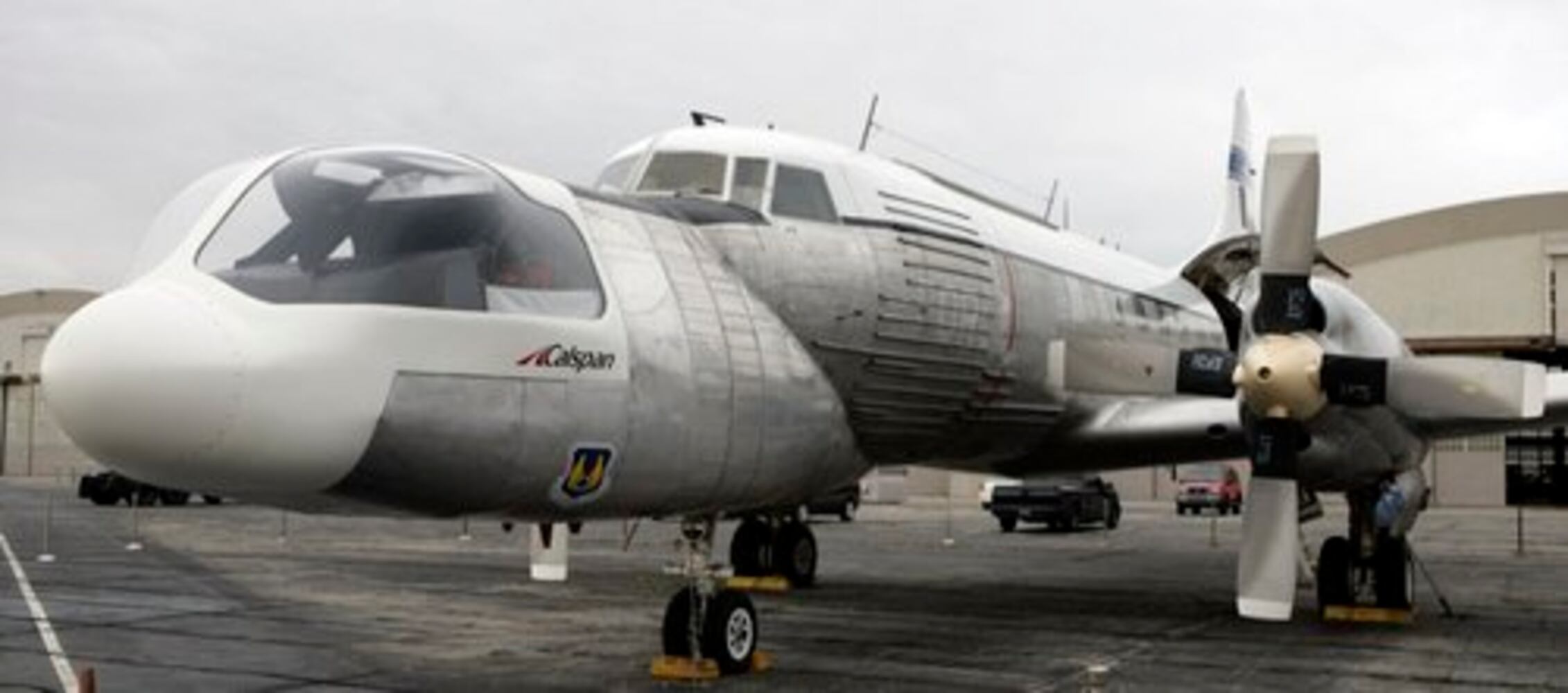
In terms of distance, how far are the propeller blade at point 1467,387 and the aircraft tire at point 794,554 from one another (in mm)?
8006

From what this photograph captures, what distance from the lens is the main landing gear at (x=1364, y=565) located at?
15016mm

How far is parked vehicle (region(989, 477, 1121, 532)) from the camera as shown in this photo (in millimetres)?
36844

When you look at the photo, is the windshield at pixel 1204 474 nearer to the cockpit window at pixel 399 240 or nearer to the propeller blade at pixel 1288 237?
the propeller blade at pixel 1288 237

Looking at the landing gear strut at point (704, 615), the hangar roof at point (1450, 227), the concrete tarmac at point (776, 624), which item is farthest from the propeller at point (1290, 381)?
the hangar roof at point (1450, 227)

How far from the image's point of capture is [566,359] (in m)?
8.35

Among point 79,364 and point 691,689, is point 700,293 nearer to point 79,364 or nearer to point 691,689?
point 691,689

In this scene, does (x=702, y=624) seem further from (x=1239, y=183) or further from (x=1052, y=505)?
(x=1052, y=505)

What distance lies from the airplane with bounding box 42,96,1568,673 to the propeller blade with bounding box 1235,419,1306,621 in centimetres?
2

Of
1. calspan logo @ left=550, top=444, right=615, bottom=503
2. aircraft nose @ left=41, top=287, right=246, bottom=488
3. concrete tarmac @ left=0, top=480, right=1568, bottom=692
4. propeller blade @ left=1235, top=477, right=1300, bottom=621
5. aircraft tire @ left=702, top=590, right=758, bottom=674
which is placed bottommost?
concrete tarmac @ left=0, top=480, right=1568, bottom=692

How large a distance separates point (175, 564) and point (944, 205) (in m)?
14.9

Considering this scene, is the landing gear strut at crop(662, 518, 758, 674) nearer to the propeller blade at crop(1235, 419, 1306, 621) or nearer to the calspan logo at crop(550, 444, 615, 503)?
the calspan logo at crop(550, 444, 615, 503)

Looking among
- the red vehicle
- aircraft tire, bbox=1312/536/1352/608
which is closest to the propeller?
aircraft tire, bbox=1312/536/1352/608

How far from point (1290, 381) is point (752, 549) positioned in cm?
825

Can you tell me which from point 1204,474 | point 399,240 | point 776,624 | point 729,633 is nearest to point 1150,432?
point 776,624
